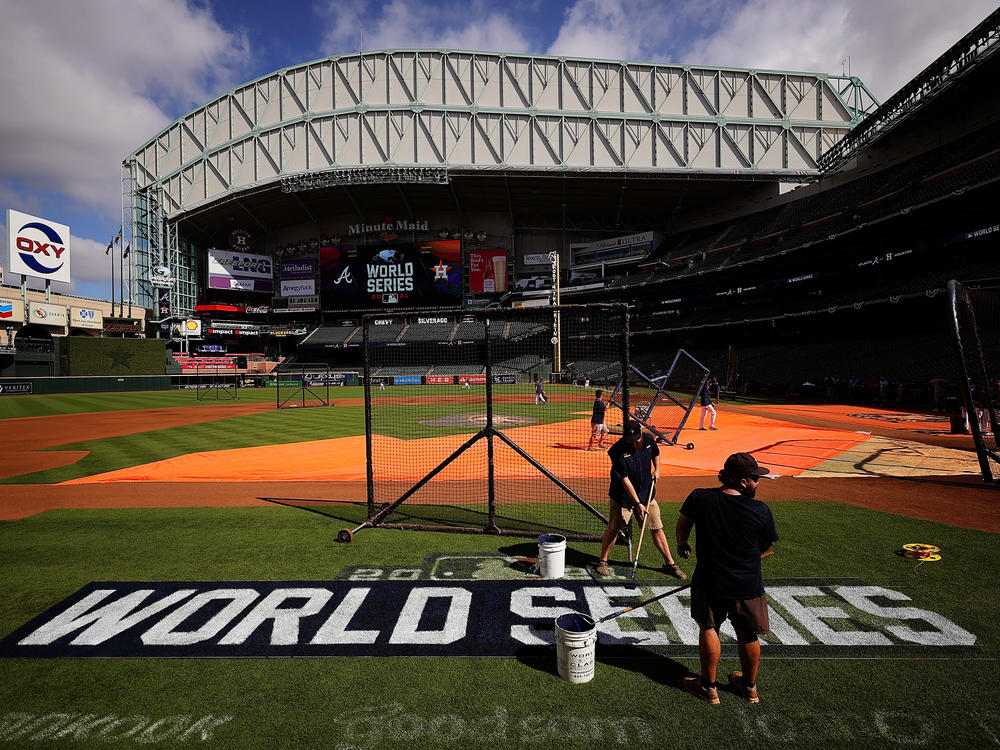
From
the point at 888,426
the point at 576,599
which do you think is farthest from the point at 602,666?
the point at 888,426

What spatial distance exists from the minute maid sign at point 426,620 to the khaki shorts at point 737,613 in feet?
2.84

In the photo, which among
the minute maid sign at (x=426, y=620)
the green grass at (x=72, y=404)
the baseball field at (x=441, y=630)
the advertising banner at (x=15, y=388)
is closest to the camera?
the baseball field at (x=441, y=630)

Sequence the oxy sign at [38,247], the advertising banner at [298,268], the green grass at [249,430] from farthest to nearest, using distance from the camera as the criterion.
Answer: the advertising banner at [298,268]
the oxy sign at [38,247]
the green grass at [249,430]

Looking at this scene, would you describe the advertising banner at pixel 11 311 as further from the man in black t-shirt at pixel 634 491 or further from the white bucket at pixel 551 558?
the man in black t-shirt at pixel 634 491

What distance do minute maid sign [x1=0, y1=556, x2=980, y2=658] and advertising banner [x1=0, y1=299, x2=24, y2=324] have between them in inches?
2608

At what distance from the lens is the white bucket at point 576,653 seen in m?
3.87

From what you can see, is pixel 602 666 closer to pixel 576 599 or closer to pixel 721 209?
pixel 576 599

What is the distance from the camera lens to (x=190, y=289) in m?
A: 69.9

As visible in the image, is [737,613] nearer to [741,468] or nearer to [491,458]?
[741,468]

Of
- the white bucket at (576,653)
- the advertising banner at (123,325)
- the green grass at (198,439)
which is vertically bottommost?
the green grass at (198,439)

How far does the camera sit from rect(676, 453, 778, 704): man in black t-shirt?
3.60 m

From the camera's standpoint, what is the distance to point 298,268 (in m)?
68.3

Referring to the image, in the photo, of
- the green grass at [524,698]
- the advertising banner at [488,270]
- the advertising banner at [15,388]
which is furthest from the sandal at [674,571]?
the advertising banner at [488,270]

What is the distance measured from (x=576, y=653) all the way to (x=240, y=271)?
251 ft
